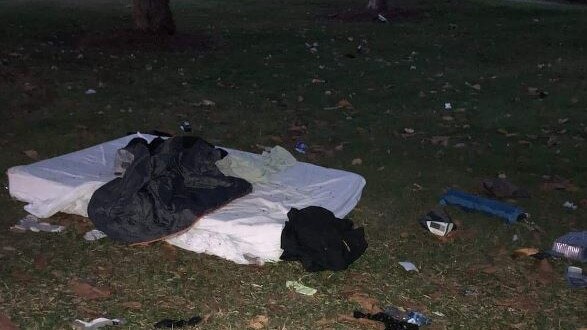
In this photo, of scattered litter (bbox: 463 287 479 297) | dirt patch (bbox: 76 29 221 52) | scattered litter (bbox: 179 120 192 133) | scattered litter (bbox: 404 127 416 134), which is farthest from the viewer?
dirt patch (bbox: 76 29 221 52)

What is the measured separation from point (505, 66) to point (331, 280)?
29.3 ft

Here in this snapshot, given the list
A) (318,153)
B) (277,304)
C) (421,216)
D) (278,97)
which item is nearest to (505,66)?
(278,97)

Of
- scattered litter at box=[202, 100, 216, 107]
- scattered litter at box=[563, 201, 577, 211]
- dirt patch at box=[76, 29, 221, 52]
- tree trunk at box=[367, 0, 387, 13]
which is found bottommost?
scattered litter at box=[563, 201, 577, 211]

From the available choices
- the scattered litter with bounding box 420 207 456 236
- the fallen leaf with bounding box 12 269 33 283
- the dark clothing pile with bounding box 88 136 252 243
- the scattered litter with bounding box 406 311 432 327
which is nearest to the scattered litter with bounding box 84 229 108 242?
the dark clothing pile with bounding box 88 136 252 243

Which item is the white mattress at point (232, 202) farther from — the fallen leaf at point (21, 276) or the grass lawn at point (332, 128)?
the fallen leaf at point (21, 276)

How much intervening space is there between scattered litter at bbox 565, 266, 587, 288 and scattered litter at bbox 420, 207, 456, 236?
3.38ft

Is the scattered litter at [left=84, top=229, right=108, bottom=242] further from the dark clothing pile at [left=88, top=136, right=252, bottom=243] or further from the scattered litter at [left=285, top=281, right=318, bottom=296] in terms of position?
the scattered litter at [left=285, top=281, right=318, bottom=296]

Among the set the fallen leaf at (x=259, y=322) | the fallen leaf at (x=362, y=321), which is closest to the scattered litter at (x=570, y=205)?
the fallen leaf at (x=362, y=321)

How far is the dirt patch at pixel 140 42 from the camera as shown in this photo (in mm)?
12641

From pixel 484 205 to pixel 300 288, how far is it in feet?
7.73

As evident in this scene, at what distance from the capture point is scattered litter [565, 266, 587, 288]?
5047 millimetres

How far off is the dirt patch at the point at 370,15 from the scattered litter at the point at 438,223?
11.8m

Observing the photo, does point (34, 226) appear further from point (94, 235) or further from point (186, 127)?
point (186, 127)

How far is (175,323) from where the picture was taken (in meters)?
4.27
